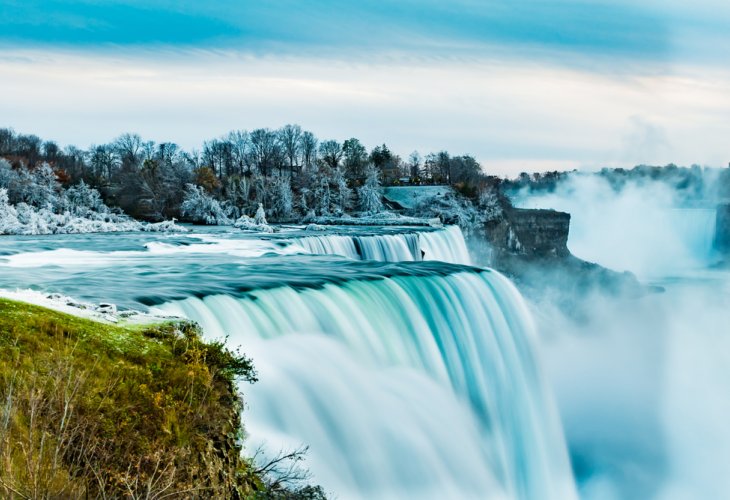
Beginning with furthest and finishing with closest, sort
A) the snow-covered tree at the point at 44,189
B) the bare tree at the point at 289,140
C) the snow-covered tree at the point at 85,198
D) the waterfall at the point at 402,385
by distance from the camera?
the bare tree at the point at 289,140 < the snow-covered tree at the point at 85,198 < the snow-covered tree at the point at 44,189 < the waterfall at the point at 402,385

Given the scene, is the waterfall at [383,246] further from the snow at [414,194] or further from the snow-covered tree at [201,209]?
the snow at [414,194]

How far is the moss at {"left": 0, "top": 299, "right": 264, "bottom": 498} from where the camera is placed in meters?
4.61

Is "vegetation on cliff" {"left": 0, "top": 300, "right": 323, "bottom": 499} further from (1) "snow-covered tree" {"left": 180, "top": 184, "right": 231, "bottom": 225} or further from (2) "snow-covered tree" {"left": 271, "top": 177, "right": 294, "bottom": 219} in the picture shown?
(2) "snow-covered tree" {"left": 271, "top": 177, "right": 294, "bottom": 219}

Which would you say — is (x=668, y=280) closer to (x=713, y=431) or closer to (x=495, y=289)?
(x=713, y=431)

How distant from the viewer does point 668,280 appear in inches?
2724

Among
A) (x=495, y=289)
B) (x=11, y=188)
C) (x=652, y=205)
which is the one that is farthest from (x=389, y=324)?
(x=652, y=205)

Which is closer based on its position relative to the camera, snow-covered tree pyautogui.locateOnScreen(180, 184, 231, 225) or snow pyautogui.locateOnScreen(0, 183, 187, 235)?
snow pyautogui.locateOnScreen(0, 183, 187, 235)

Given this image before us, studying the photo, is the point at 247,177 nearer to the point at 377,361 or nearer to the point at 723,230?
the point at 377,361

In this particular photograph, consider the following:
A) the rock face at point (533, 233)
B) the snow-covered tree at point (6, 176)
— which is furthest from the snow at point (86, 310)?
the rock face at point (533, 233)

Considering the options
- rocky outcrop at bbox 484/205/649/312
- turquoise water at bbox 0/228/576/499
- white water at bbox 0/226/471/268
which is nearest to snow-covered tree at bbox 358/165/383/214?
rocky outcrop at bbox 484/205/649/312

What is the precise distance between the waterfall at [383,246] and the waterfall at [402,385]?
11.5 m

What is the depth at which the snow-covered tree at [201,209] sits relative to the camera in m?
47.2

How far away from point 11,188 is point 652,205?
94788 millimetres

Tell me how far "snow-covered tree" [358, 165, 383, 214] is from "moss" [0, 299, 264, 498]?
48.3 metres
